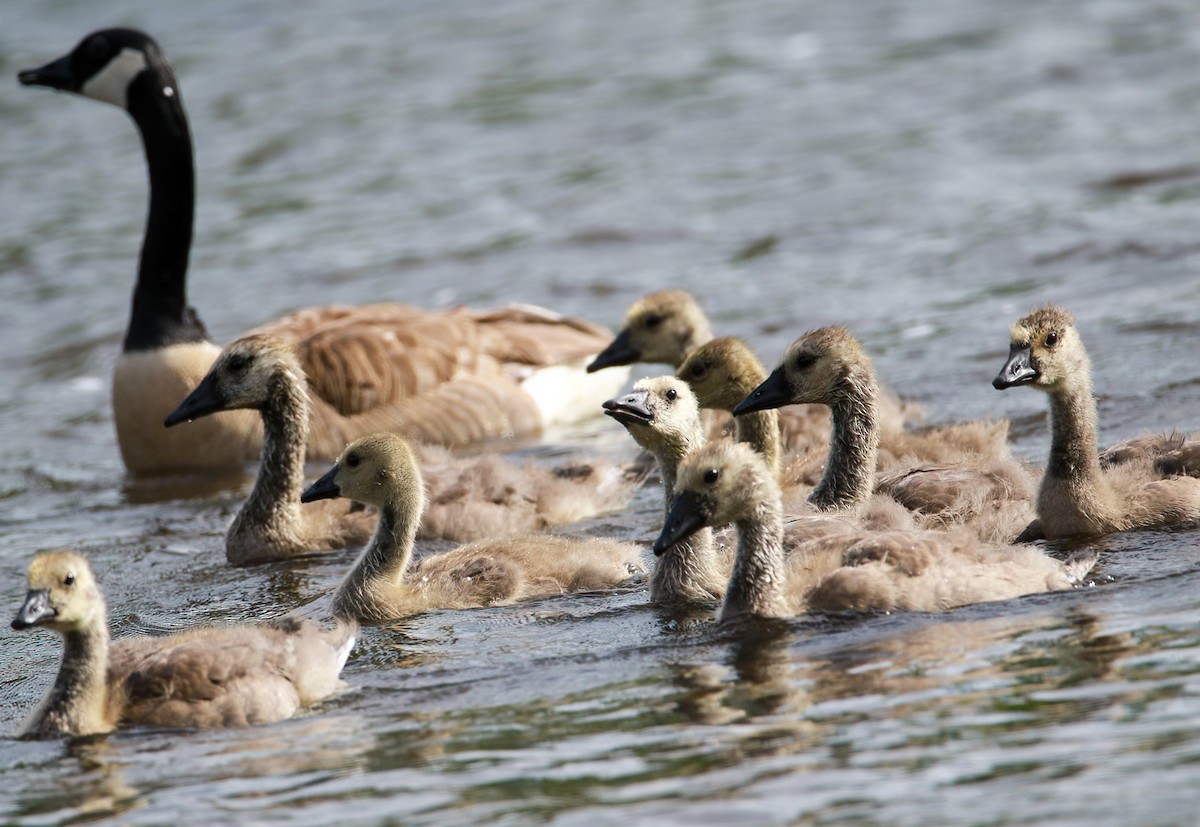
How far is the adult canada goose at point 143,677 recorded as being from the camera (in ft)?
25.4

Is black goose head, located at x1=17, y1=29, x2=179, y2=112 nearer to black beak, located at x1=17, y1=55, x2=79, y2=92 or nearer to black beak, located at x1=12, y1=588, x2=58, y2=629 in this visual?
black beak, located at x1=17, y1=55, x2=79, y2=92

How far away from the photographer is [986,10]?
2606 cm

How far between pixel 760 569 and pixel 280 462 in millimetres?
3927

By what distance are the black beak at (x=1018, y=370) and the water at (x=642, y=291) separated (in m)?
0.99

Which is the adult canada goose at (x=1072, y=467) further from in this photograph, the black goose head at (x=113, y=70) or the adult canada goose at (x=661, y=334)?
the black goose head at (x=113, y=70)

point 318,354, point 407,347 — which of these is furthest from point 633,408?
point 407,347

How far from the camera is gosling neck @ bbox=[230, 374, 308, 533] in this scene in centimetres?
1123

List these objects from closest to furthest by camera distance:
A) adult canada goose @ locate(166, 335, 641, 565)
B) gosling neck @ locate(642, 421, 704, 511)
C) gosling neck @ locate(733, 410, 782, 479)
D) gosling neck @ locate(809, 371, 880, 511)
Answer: gosling neck @ locate(642, 421, 704, 511)
gosling neck @ locate(809, 371, 880, 511)
gosling neck @ locate(733, 410, 782, 479)
adult canada goose @ locate(166, 335, 641, 565)

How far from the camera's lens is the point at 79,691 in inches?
305

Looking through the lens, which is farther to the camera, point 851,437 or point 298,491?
point 298,491

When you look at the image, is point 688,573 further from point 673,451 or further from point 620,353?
point 620,353

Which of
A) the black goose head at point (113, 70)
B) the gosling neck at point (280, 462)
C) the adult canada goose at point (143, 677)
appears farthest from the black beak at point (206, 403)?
the black goose head at point (113, 70)

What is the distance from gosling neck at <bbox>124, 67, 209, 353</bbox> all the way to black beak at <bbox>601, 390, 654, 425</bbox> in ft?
19.6

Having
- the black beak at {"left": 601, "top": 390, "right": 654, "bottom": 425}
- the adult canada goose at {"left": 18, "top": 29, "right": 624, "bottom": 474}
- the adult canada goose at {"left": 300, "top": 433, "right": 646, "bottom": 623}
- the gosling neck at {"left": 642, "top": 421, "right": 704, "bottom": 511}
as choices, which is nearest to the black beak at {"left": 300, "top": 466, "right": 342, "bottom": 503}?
the adult canada goose at {"left": 300, "top": 433, "right": 646, "bottom": 623}
